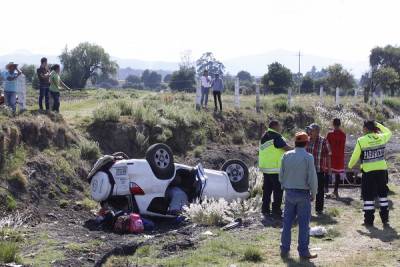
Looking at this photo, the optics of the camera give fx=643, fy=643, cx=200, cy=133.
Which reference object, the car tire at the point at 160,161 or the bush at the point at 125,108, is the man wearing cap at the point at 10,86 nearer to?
the bush at the point at 125,108

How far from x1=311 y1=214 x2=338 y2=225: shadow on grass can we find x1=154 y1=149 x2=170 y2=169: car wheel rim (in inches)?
113

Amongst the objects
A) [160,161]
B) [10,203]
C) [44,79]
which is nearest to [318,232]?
[160,161]

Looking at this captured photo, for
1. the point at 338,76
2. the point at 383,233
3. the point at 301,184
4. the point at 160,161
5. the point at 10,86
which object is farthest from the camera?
the point at 338,76

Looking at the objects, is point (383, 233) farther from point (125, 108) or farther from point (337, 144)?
point (125, 108)

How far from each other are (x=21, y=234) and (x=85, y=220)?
2154 millimetres

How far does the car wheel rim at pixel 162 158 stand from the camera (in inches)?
469

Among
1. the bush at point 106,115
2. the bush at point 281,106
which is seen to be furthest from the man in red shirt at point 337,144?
the bush at point 281,106

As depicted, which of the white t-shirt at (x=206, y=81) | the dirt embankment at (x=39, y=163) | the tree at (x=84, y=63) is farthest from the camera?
the tree at (x=84, y=63)

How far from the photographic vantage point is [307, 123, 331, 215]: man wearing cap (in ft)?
39.6

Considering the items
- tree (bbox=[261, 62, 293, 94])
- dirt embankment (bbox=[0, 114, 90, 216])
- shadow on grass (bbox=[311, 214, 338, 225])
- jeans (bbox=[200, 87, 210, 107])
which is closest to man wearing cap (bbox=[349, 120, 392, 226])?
shadow on grass (bbox=[311, 214, 338, 225])

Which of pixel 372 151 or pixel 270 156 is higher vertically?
pixel 372 151

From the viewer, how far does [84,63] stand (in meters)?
73.4

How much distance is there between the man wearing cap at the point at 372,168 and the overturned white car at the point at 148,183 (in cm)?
305

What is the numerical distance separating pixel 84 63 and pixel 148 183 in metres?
63.6
